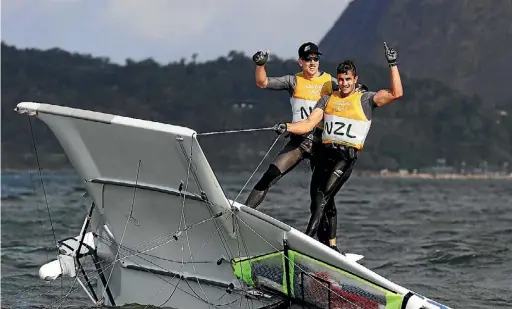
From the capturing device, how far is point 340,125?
919cm

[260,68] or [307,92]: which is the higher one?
[260,68]

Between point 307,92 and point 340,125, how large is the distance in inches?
31.0

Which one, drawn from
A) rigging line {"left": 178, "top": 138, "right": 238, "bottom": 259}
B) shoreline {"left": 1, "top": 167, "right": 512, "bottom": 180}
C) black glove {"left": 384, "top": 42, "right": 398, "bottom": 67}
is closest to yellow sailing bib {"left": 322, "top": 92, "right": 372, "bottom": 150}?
black glove {"left": 384, "top": 42, "right": 398, "bottom": 67}

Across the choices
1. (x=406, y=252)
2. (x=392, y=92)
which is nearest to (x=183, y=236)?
(x=392, y=92)

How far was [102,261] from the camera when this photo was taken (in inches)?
403

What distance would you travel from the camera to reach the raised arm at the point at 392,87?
877cm

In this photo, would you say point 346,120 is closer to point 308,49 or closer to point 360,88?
point 360,88

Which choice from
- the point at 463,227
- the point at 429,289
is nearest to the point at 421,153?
the point at 463,227

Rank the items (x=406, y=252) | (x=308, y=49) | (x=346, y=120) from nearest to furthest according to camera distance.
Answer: (x=346, y=120)
(x=308, y=49)
(x=406, y=252)

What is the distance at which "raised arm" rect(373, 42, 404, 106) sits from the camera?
877cm

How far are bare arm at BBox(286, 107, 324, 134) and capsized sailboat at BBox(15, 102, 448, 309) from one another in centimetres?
99

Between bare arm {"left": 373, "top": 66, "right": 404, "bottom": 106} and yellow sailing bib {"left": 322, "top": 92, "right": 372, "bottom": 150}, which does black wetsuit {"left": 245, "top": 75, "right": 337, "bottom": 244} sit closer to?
yellow sailing bib {"left": 322, "top": 92, "right": 372, "bottom": 150}

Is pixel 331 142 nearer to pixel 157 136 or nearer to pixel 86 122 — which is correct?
pixel 157 136

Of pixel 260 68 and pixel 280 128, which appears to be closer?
pixel 280 128
